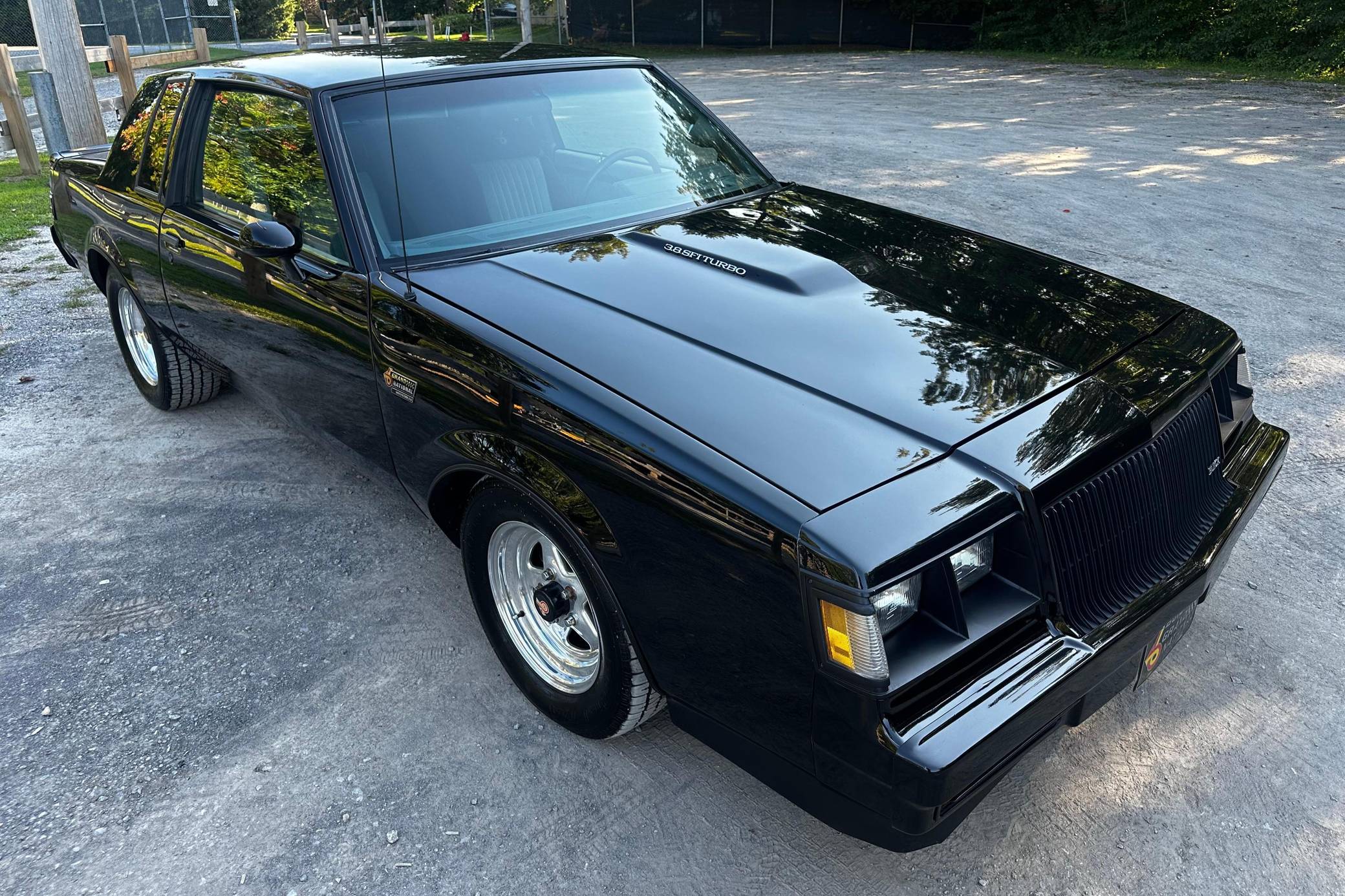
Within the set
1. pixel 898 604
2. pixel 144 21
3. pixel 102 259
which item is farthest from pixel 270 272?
pixel 144 21

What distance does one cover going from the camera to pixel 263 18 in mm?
38094

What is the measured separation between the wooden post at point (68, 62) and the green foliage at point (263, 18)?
31.2 m

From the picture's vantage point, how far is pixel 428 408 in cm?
277

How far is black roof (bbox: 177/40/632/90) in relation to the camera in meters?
3.32

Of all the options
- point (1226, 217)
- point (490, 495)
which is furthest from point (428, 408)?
point (1226, 217)

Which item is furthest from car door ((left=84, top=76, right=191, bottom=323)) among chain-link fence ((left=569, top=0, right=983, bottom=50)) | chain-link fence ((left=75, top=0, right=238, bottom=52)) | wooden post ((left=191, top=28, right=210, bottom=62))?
chain-link fence ((left=569, top=0, right=983, bottom=50))

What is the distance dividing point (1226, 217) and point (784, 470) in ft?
23.6

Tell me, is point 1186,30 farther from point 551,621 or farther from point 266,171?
point 551,621

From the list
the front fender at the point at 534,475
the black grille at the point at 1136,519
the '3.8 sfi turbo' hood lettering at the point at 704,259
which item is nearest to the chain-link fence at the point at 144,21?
the '3.8 sfi turbo' hood lettering at the point at 704,259

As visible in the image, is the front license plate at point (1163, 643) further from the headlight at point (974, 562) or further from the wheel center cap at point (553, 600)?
the wheel center cap at point (553, 600)

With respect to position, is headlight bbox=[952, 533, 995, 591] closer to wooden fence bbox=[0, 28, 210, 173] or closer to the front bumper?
the front bumper

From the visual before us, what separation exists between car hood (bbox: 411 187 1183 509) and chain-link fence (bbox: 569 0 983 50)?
82.2 feet

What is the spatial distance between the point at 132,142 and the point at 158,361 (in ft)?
3.31

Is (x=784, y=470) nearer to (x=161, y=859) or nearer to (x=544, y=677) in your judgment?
(x=544, y=677)
